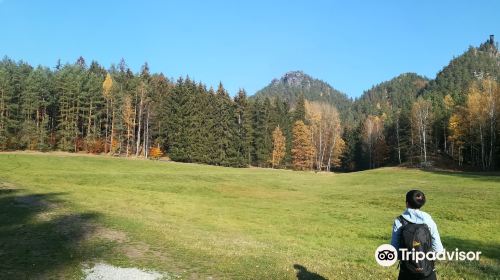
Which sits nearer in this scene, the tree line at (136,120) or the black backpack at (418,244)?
the black backpack at (418,244)

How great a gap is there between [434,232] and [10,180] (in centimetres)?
4475

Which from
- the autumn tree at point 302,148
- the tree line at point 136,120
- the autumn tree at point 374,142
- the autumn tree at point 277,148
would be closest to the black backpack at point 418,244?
the tree line at point 136,120

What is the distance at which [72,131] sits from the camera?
9538cm

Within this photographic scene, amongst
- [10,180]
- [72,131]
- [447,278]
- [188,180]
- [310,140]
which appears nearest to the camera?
[447,278]

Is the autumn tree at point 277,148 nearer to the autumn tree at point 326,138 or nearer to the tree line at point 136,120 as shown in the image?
the tree line at point 136,120

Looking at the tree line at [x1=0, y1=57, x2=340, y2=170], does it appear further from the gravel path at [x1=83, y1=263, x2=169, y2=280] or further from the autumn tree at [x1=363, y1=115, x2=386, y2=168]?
the gravel path at [x1=83, y1=263, x2=169, y2=280]

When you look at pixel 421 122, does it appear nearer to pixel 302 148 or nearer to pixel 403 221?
pixel 302 148

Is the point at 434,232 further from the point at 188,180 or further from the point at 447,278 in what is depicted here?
the point at 188,180

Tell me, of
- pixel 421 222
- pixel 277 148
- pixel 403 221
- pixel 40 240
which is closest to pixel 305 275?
pixel 403 221

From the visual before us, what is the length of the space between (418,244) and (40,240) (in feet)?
51.7

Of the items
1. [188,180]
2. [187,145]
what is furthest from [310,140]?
[188,180]

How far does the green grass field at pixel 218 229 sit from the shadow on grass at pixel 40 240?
4 centimetres

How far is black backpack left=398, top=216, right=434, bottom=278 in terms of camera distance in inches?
308

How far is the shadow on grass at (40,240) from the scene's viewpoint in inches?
550
